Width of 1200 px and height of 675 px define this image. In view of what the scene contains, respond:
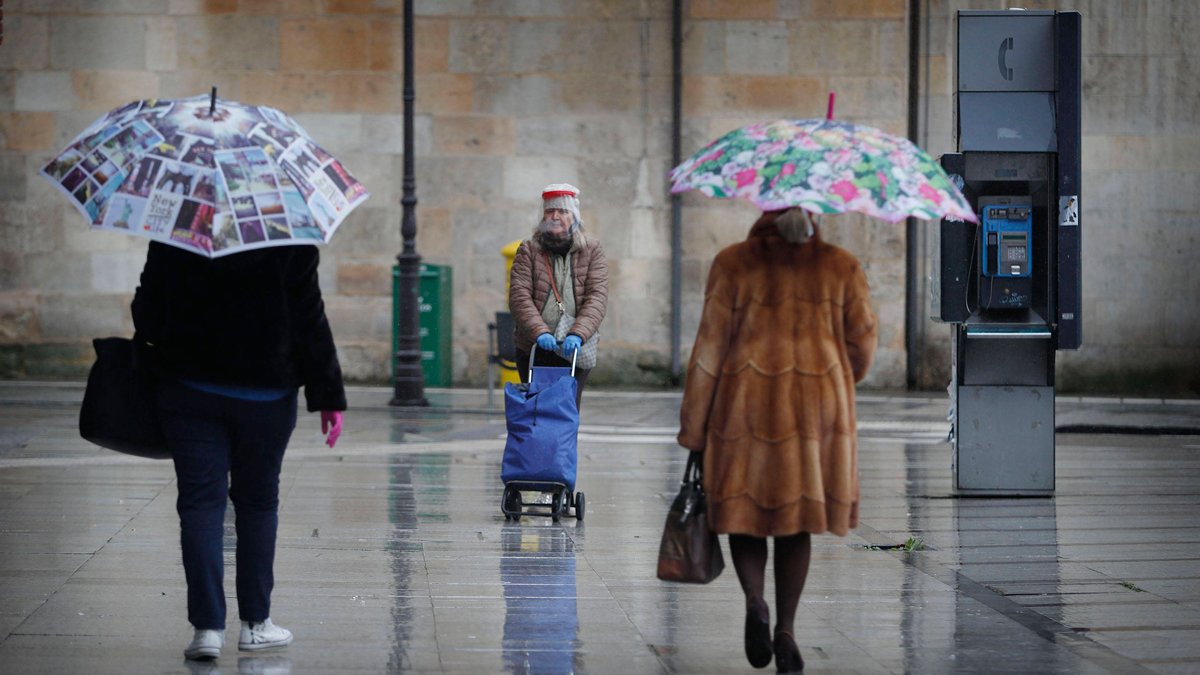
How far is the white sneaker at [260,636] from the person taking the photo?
229 inches

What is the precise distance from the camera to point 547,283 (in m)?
9.16

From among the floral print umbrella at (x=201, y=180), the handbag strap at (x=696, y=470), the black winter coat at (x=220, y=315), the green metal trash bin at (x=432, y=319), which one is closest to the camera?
the floral print umbrella at (x=201, y=180)

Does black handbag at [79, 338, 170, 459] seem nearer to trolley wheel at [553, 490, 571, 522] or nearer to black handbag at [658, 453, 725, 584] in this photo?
black handbag at [658, 453, 725, 584]

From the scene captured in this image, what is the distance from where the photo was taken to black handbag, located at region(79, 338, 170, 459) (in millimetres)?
5578

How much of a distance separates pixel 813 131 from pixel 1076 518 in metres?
4.87

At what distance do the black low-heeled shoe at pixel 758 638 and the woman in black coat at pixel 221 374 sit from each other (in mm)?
1643

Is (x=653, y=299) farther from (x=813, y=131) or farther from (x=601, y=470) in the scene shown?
(x=813, y=131)

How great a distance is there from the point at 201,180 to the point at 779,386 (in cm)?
198

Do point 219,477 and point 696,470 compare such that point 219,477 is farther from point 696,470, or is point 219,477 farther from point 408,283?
point 408,283

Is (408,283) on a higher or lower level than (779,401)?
higher

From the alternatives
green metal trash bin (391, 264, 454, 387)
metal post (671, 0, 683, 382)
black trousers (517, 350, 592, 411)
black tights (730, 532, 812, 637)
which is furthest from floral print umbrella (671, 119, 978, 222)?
metal post (671, 0, 683, 382)

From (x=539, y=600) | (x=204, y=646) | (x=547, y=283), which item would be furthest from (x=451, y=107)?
(x=204, y=646)

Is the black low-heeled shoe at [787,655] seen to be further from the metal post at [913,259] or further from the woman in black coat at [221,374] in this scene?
the metal post at [913,259]

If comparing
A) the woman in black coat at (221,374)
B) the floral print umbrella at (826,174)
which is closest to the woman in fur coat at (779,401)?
the floral print umbrella at (826,174)
